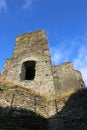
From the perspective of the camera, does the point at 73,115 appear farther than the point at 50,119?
No

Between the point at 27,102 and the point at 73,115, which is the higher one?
the point at 27,102

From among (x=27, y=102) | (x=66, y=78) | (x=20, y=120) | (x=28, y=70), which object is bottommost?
(x=20, y=120)

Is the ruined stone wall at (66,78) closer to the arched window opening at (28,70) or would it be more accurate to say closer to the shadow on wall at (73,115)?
the arched window opening at (28,70)

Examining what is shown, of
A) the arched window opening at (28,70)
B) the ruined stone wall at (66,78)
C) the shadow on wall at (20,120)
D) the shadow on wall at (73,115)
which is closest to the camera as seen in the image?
the shadow on wall at (20,120)

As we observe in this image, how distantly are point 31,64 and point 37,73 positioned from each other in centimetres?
159

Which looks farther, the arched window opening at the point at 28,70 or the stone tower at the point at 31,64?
the arched window opening at the point at 28,70

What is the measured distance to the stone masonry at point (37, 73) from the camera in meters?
8.75

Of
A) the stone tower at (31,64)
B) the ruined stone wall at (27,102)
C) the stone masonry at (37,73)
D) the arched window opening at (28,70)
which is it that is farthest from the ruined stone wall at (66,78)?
the ruined stone wall at (27,102)

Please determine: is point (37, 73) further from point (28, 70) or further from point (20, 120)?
point (20, 120)

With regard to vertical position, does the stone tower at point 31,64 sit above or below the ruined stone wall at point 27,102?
above

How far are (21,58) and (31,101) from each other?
185 inches

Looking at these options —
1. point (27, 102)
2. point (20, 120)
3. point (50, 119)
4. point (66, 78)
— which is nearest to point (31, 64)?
point (66, 78)

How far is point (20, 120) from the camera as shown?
24.9ft

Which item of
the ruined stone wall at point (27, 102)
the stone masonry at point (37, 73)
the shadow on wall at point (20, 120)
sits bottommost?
the shadow on wall at point (20, 120)
